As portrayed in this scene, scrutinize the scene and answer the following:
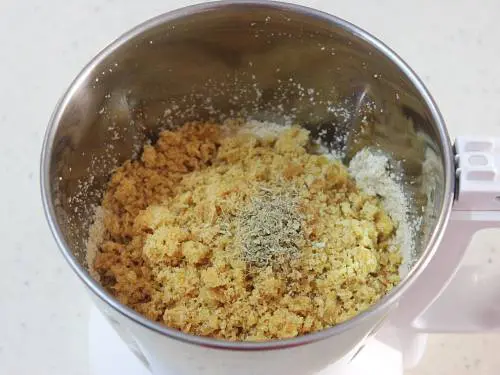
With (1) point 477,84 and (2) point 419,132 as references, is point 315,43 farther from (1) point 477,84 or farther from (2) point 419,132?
(1) point 477,84

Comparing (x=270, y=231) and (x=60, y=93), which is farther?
(x=60, y=93)

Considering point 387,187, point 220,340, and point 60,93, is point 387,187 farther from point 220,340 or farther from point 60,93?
point 60,93

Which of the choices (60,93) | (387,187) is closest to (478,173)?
(387,187)

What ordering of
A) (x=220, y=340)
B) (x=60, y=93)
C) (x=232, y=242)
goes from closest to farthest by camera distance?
(x=220, y=340) → (x=232, y=242) → (x=60, y=93)

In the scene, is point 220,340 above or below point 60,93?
below

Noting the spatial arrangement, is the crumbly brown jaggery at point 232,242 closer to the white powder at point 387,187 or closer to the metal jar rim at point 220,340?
the white powder at point 387,187

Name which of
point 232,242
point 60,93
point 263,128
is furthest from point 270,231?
point 60,93

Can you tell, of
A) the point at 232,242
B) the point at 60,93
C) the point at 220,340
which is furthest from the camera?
the point at 60,93
